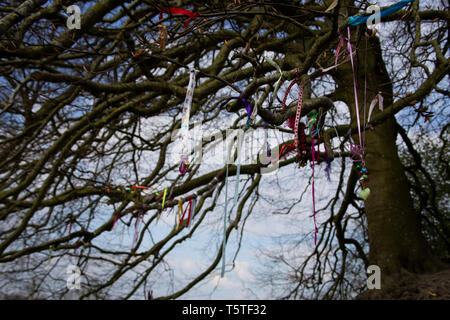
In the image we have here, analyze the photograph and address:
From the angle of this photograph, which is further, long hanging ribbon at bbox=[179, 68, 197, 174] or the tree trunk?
the tree trunk

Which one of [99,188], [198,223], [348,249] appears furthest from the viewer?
[348,249]

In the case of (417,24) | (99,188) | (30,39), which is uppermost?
(30,39)

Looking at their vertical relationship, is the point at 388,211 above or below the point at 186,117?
below

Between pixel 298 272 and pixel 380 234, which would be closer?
pixel 380 234

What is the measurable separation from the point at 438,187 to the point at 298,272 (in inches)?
89.9

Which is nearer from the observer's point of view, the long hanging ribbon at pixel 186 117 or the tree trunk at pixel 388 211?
the long hanging ribbon at pixel 186 117

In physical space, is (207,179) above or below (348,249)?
above

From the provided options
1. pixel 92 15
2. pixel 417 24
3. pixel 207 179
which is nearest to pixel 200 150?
pixel 207 179

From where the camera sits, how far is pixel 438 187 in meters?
4.60

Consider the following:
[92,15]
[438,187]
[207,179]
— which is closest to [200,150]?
[207,179]

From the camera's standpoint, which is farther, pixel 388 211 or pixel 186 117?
pixel 388 211
